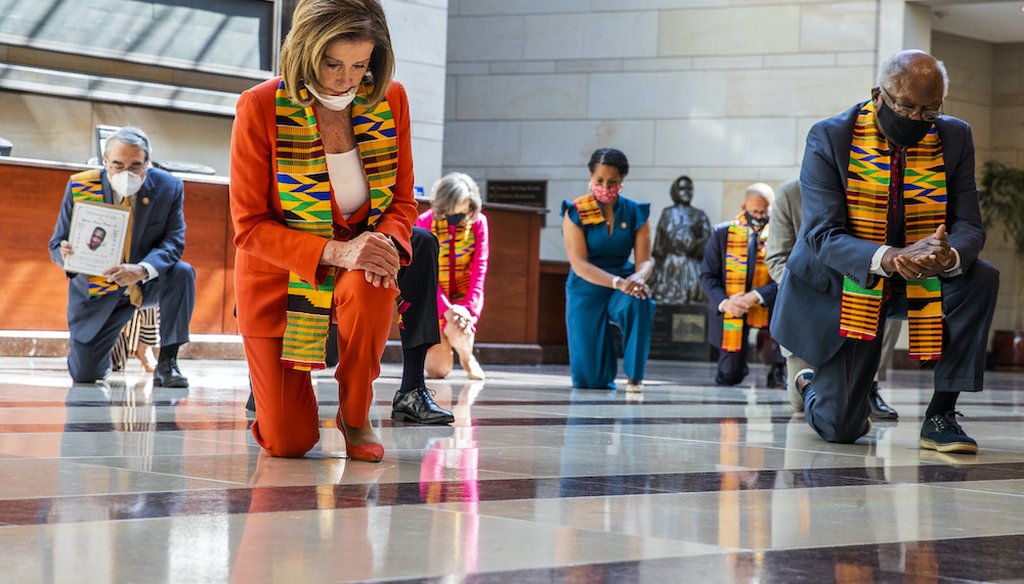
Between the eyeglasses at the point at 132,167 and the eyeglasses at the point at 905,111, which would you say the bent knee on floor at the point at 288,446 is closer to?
the eyeglasses at the point at 905,111

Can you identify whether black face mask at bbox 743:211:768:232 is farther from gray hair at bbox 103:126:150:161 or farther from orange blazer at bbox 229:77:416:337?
orange blazer at bbox 229:77:416:337

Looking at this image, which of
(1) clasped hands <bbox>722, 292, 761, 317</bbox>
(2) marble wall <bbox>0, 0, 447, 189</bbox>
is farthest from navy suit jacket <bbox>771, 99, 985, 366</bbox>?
(2) marble wall <bbox>0, 0, 447, 189</bbox>

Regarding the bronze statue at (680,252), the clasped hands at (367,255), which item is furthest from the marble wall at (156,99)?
the clasped hands at (367,255)

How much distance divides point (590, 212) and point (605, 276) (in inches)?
15.5

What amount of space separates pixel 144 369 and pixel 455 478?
5.41 meters

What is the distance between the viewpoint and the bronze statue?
1545 cm

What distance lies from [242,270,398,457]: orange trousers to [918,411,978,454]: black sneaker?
201cm

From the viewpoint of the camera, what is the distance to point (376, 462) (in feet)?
12.6

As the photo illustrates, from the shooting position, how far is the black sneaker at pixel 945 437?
15.6 feet

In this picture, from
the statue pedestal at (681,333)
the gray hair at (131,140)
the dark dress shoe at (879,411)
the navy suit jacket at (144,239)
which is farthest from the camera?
the statue pedestal at (681,333)

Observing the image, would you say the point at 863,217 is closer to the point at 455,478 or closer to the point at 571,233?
the point at 455,478

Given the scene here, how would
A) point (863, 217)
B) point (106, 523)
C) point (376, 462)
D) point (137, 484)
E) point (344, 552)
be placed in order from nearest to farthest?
1. point (344, 552)
2. point (106, 523)
3. point (137, 484)
4. point (376, 462)
5. point (863, 217)

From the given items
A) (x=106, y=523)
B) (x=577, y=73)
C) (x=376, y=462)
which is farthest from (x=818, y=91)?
(x=106, y=523)

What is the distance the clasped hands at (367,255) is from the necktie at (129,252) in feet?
12.1
